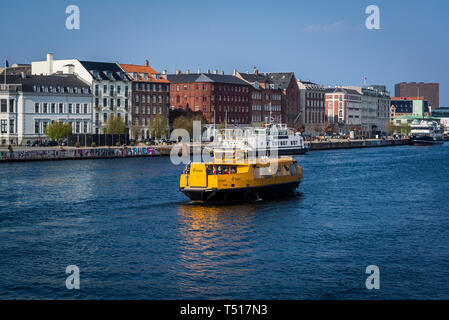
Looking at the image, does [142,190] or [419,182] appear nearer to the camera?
[142,190]

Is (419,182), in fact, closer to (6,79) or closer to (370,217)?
(370,217)

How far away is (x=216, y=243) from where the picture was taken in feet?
124

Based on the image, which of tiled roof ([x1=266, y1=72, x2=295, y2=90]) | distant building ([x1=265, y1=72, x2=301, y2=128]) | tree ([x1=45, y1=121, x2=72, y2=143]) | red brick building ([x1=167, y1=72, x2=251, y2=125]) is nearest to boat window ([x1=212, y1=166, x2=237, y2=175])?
tree ([x1=45, y1=121, x2=72, y2=143])

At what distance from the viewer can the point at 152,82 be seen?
444 feet

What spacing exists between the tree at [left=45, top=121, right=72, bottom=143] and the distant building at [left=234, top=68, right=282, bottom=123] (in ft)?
219

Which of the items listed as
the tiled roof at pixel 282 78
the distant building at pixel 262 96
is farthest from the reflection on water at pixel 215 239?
the tiled roof at pixel 282 78

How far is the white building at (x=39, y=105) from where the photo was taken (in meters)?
109

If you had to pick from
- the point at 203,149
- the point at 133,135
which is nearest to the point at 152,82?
the point at 133,135

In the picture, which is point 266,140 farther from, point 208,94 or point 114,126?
point 208,94

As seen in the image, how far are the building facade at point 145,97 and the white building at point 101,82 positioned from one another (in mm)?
1771

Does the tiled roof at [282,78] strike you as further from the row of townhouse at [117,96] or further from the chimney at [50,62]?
the chimney at [50,62]

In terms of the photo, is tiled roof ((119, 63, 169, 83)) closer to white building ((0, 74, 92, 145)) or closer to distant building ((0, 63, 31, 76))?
white building ((0, 74, 92, 145))

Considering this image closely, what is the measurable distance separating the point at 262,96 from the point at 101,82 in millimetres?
59132
